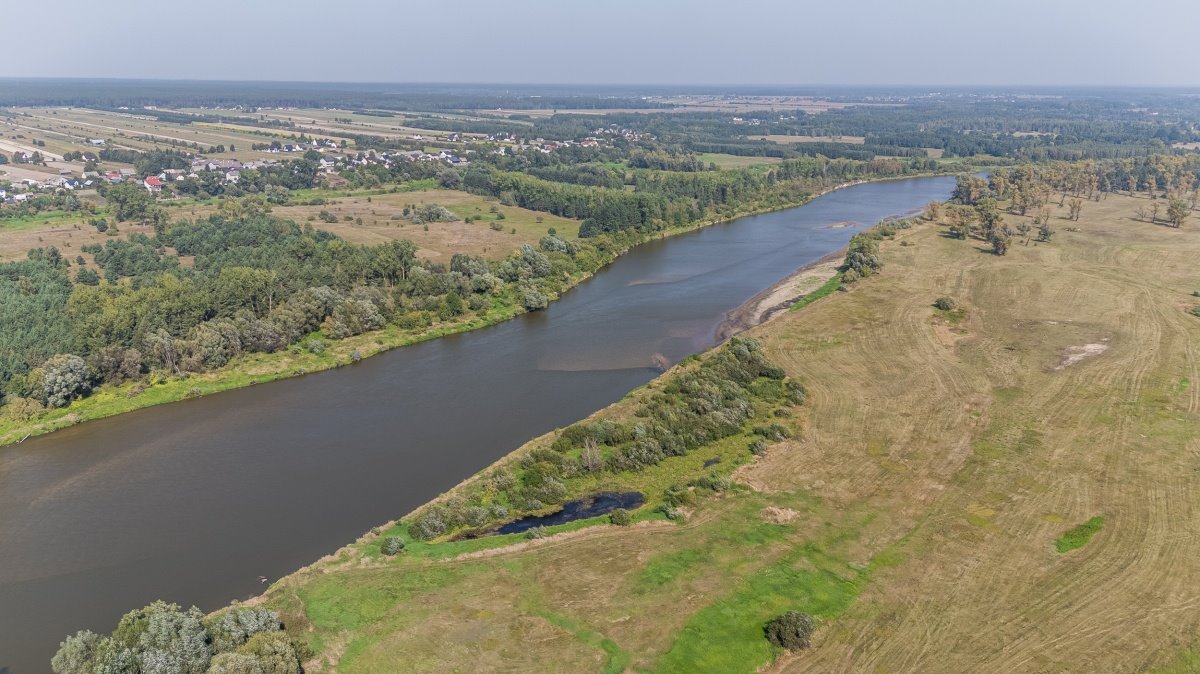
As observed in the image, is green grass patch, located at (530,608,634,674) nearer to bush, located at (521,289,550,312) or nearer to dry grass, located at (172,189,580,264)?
bush, located at (521,289,550,312)

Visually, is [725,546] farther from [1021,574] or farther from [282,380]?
[282,380]

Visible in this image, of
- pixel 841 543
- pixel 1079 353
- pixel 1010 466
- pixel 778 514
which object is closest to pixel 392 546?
pixel 778 514

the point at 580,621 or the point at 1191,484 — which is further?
the point at 1191,484

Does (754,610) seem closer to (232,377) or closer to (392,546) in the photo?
(392,546)

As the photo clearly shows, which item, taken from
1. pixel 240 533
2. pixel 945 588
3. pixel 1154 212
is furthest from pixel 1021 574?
pixel 1154 212

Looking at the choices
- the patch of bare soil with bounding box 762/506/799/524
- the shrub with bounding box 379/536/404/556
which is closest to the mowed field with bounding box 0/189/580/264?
the shrub with bounding box 379/536/404/556
